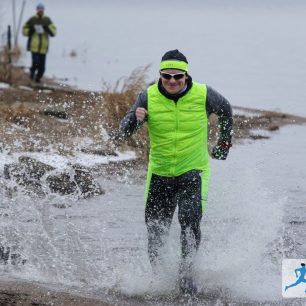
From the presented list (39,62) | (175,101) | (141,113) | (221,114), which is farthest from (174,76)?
(39,62)

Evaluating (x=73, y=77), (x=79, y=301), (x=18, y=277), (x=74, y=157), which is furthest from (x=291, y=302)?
(x=73, y=77)

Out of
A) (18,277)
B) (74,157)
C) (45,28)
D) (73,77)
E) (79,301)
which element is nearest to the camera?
(79,301)

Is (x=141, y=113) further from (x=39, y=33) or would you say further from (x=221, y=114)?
(x=39, y=33)

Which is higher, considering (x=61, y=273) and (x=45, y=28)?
(x=45, y=28)

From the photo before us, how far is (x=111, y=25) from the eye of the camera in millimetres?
59375

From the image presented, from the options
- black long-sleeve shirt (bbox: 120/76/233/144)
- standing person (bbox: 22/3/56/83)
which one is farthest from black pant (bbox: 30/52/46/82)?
black long-sleeve shirt (bbox: 120/76/233/144)

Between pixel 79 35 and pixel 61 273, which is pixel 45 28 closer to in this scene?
pixel 61 273

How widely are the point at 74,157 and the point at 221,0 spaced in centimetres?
13473

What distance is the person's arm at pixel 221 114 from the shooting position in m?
7.53

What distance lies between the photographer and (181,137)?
740 centimetres

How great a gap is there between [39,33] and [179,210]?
14452mm

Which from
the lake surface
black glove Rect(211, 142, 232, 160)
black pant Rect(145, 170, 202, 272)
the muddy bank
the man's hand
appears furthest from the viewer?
the lake surface

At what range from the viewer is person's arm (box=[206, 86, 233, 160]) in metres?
7.53

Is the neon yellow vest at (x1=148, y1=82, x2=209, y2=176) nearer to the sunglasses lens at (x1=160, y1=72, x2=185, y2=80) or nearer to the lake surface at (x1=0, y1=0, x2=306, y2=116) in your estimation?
the sunglasses lens at (x1=160, y1=72, x2=185, y2=80)
